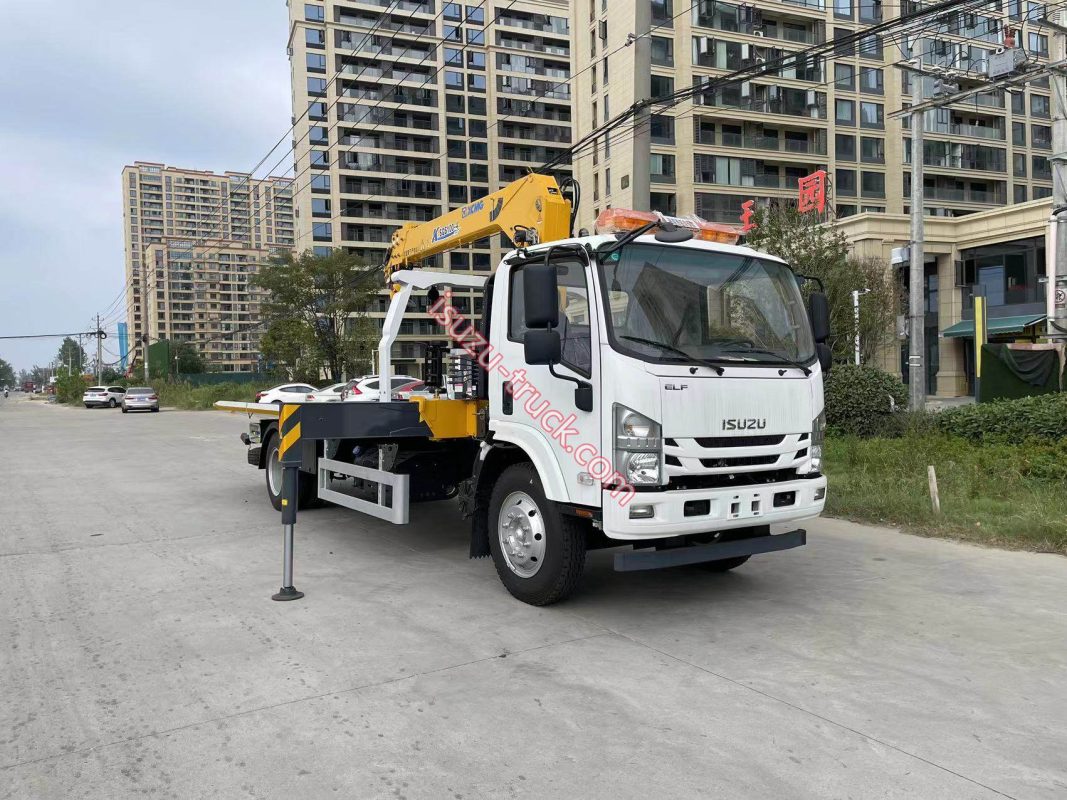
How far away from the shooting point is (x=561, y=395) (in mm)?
5355

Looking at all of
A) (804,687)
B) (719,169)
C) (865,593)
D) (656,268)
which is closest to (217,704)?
(804,687)

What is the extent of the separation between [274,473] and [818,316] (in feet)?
22.2

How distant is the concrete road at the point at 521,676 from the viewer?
332cm

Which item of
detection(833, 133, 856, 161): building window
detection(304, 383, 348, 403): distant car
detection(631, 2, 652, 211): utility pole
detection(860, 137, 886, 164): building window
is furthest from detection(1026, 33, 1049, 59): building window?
detection(304, 383, 348, 403): distant car

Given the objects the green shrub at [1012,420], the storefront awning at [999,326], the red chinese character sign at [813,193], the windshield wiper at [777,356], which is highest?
the red chinese character sign at [813,193]

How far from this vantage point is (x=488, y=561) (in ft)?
23.3

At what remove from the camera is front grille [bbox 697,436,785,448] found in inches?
197

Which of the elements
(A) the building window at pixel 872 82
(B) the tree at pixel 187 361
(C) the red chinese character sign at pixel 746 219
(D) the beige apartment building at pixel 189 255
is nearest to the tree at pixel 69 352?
(D) the beige apartment building at pixel 189 255

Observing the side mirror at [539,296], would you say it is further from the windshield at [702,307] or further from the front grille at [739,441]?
the front grille at [739,441]

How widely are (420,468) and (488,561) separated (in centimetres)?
105

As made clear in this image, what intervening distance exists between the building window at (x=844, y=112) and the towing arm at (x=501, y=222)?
54399 mm

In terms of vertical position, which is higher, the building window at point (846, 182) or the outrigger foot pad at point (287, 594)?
the building window at point (846, 182)

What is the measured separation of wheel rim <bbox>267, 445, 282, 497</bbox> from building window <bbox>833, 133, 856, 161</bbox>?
54720 millimetres

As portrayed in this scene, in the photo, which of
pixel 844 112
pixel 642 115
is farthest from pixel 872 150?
pixel 642 115
